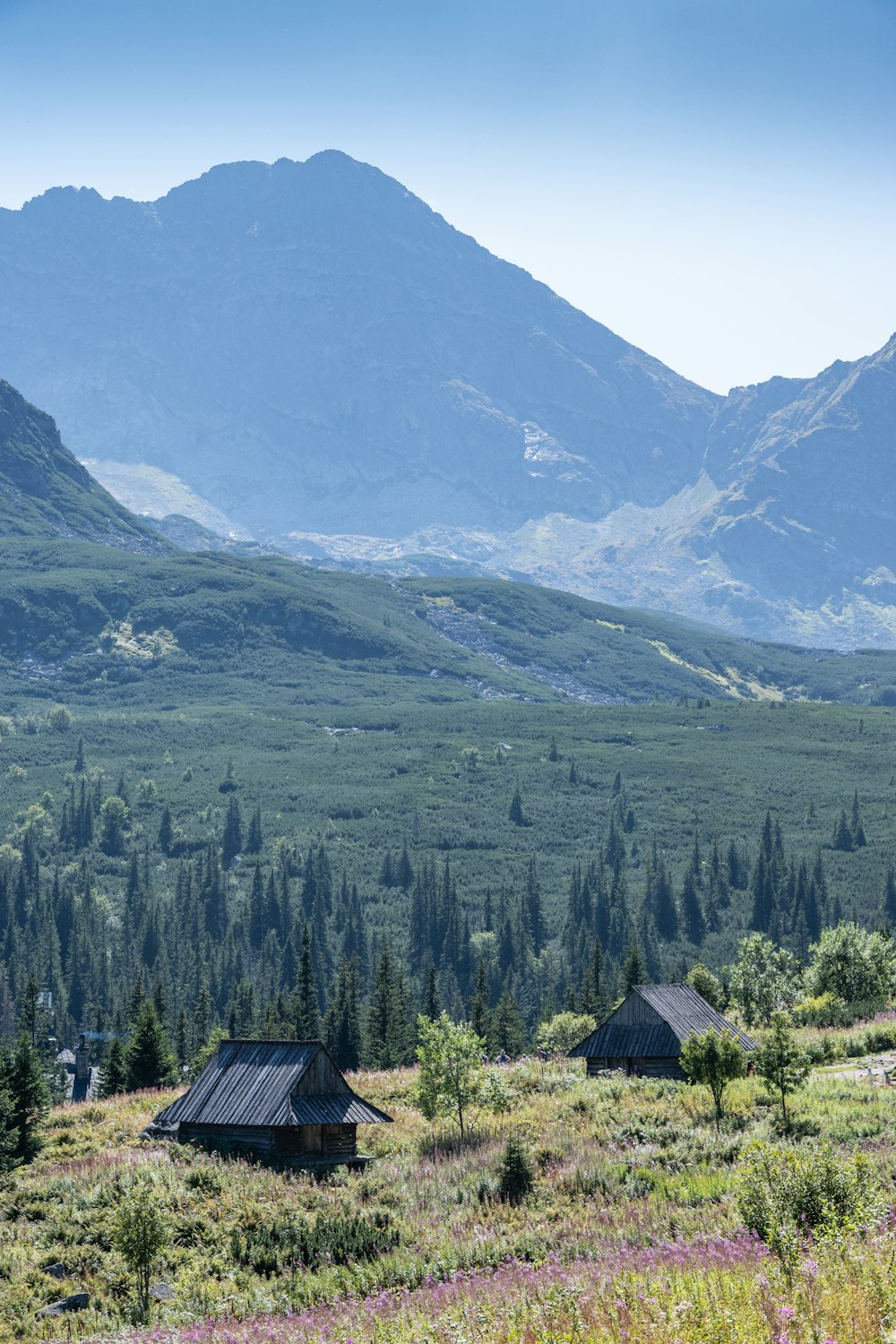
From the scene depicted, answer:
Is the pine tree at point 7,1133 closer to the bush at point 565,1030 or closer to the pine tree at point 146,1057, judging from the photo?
the pine tree at point 146,1057

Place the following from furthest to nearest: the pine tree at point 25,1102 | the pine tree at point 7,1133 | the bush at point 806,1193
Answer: the pine tree at point 25,1102 → the pine tree at point 7,1133 → the bush at point 806,1193

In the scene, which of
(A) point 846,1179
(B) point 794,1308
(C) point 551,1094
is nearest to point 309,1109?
(C) point 551,1094

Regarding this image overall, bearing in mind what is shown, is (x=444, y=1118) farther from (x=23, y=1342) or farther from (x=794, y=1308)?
(x=794, y=1308)

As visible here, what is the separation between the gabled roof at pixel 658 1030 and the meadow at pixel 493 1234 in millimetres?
2657

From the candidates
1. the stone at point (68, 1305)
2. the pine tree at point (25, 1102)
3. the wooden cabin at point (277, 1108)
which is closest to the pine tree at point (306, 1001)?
the pine tree at point (25, 1102)

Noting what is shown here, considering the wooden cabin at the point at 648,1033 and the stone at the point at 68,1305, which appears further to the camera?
the wooden cabin at the point at 648,1033

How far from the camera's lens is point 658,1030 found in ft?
219

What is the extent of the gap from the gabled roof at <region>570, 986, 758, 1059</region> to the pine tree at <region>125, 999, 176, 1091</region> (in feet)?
98.0

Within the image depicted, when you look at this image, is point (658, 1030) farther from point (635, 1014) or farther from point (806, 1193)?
point (806, 1193)

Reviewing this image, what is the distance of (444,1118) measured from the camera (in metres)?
60.5

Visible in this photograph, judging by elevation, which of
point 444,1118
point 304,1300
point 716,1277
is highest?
point 716,1277

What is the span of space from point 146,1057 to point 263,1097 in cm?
3444

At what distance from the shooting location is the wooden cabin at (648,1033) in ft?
217

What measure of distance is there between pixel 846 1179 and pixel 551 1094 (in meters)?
39.1
